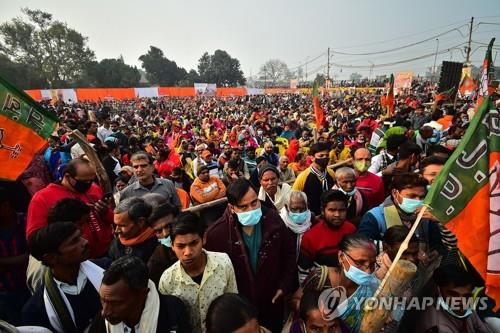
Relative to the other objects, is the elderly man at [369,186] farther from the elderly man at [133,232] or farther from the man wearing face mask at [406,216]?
the elderly man at [133,232]

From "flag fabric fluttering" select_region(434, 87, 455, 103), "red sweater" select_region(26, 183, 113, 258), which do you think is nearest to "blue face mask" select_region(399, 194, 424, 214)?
"red sweater" select_region(26, 183, 113, 258)

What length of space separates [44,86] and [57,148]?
164 ft

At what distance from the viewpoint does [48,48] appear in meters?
51.0

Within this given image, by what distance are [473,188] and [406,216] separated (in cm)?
82

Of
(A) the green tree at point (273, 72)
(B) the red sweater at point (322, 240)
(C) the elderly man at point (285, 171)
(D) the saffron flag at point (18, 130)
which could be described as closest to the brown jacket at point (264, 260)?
(B) the red sweater at point (322, 240)

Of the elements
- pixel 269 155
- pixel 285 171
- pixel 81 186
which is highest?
pixel 81 186

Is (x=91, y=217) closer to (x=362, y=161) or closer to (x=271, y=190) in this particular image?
(x=271, y=190)

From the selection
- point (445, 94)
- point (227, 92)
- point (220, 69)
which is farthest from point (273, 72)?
point (445, 94)

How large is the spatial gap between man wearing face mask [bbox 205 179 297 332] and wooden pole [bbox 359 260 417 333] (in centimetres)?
88

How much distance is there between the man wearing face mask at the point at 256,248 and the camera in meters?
2.60

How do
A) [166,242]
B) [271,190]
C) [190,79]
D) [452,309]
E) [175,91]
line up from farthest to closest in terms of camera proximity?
1. [190,79]
2. [175,91]
3. [271,190]
4. [166,242]
5. [452,309]

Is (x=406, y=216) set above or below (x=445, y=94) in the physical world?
below

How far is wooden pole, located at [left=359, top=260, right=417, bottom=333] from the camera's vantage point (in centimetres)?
184

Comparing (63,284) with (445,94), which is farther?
(445,94)
